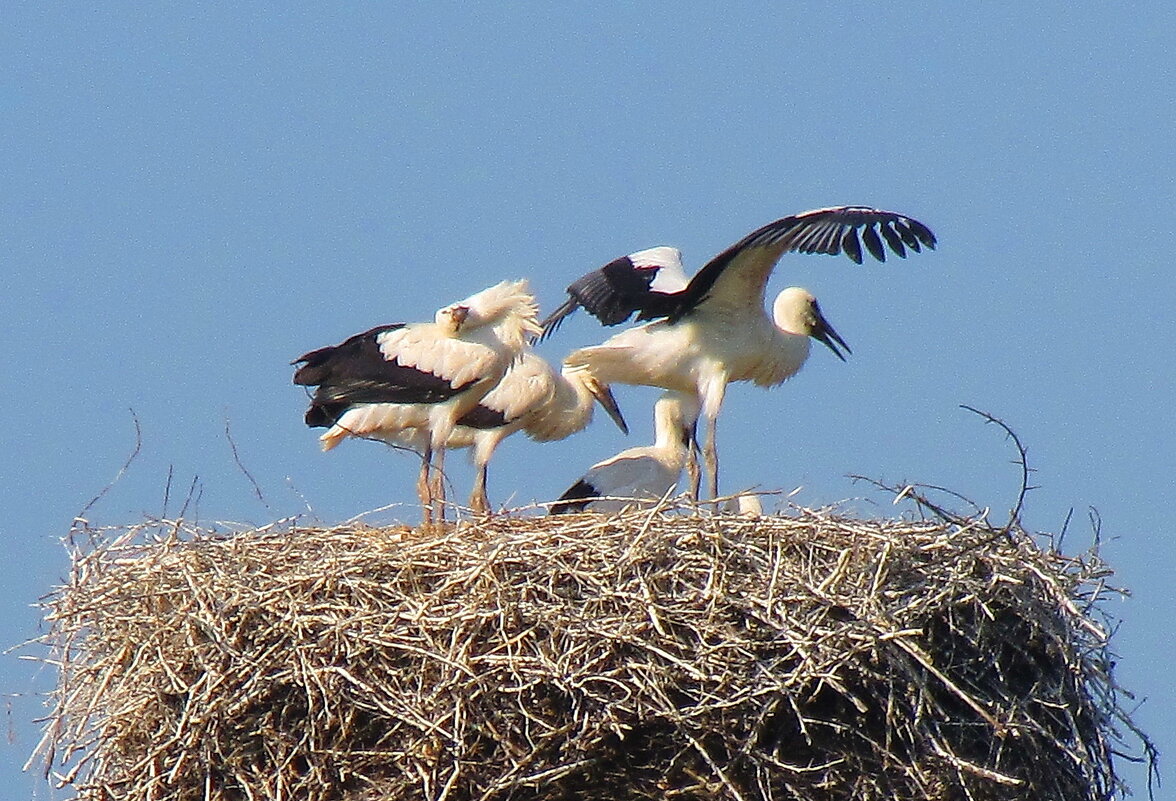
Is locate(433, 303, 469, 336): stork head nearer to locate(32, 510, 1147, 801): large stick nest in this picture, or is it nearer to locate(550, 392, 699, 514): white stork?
locate(550, 392, 699, 514): white stork

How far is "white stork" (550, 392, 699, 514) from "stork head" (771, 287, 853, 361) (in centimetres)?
56

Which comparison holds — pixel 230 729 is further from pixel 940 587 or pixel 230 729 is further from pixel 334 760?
pixel 940 587

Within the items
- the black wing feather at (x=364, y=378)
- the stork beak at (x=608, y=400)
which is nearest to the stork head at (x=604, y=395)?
the stork beak at (x=608, y=400)

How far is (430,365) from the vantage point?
376 inches

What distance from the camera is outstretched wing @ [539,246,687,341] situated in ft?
29.6

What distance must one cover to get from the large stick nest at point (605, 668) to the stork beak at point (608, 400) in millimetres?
4280

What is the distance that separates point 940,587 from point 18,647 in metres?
3.00

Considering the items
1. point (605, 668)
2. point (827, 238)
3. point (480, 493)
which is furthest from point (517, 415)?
point (605, 668)

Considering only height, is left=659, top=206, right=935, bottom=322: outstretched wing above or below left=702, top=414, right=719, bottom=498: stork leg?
above

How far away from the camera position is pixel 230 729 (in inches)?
263

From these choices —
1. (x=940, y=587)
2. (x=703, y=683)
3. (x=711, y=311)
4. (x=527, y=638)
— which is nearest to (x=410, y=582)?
(x=527, y=638)

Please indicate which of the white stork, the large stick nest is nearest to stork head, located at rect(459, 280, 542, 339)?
the white stork

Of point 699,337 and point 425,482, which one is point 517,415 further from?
point 699,337

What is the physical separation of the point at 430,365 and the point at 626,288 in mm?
1030
